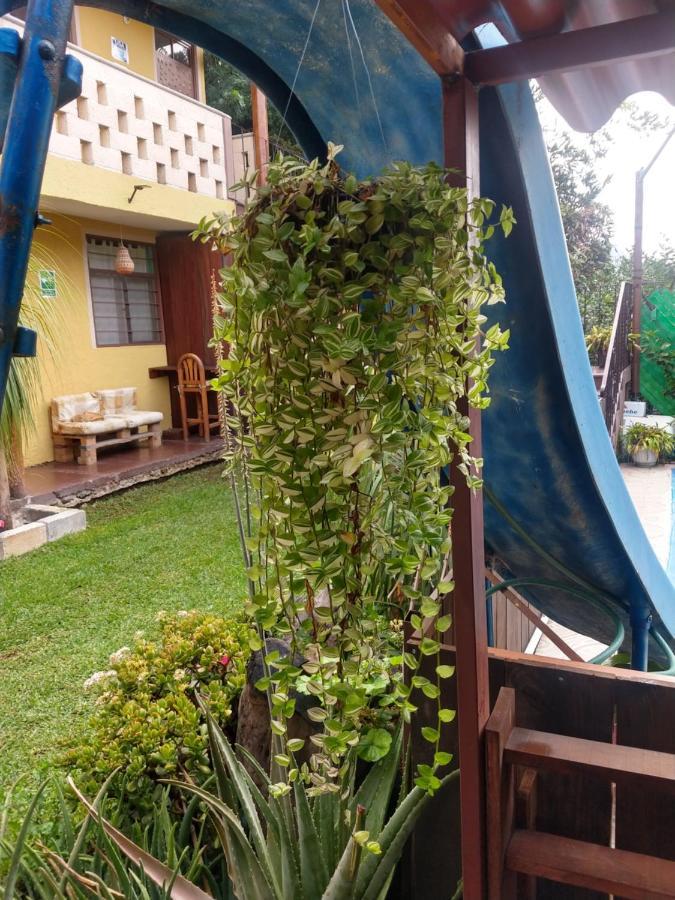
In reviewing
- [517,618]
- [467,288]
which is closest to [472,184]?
[467,288]

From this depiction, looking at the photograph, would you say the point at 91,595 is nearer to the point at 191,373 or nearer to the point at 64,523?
the point at 64,523

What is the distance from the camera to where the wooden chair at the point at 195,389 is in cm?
948

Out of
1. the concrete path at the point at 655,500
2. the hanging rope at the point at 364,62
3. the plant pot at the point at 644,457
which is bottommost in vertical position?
the concrete path at the point at 655,500

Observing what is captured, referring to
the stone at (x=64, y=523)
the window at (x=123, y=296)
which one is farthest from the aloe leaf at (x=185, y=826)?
the window at (x=123, y=296)

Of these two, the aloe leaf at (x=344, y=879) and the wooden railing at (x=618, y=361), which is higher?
the wooden railing at (x=618, y=361)

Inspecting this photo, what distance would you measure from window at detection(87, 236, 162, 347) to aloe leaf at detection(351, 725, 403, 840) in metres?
8.51

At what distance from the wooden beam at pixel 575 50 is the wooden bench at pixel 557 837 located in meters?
1.07

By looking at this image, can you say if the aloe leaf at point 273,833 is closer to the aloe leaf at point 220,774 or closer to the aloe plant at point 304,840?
the aloe plant at point 304,840

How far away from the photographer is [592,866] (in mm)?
1216

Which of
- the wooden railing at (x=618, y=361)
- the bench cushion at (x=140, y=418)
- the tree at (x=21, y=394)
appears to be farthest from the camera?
the bench cushion at (x=140, y=418)

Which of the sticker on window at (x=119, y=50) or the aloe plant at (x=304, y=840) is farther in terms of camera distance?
the sticker on window at (x=119, y=50)

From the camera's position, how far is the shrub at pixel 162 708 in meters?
2.12

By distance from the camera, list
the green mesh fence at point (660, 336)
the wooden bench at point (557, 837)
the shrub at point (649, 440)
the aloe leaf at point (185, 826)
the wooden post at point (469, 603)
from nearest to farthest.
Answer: the wooden post at point (469, 603) < the wooden bench at point (557, 837) < the aloe leaf at point (185, 826) < the shrub at point (649, 440) < the green mesh fence at point (660, 336)

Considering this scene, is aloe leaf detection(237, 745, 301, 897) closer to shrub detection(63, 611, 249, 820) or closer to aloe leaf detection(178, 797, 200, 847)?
aloe leaf detection(178, 797, 200, 847)
